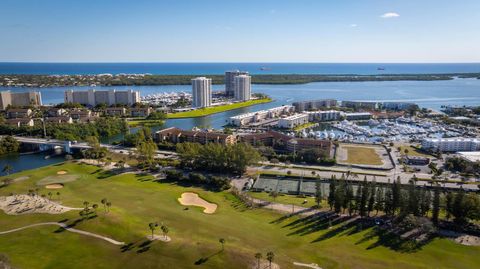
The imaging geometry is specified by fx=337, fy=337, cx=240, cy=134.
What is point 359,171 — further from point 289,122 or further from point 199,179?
point 289,122

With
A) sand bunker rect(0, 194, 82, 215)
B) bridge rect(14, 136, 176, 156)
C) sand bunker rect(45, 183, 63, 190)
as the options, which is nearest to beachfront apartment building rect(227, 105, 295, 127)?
bridge rect(14, 136, 176, 156)

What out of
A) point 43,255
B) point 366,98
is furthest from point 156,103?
point 43,255

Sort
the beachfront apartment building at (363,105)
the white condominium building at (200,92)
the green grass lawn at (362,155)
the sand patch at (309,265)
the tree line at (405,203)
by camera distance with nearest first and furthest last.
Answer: the sand patch at (309,265)
the tree line at (405,203)
the green grass lawn at (362,155)
the beachfront apartment building at (363,105)
the white condominium building at (200,92)

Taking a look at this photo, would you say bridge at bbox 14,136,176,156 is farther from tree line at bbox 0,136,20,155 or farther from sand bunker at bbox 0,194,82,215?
sand bunker at bbox 0,194,82,215

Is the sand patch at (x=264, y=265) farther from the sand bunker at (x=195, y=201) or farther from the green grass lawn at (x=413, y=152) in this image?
the green grass lawn at (x=413, y=152)

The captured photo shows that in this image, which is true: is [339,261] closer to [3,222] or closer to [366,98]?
[3,222]

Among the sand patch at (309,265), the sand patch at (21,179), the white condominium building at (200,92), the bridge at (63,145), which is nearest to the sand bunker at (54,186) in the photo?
the sand patch at (21,179)
